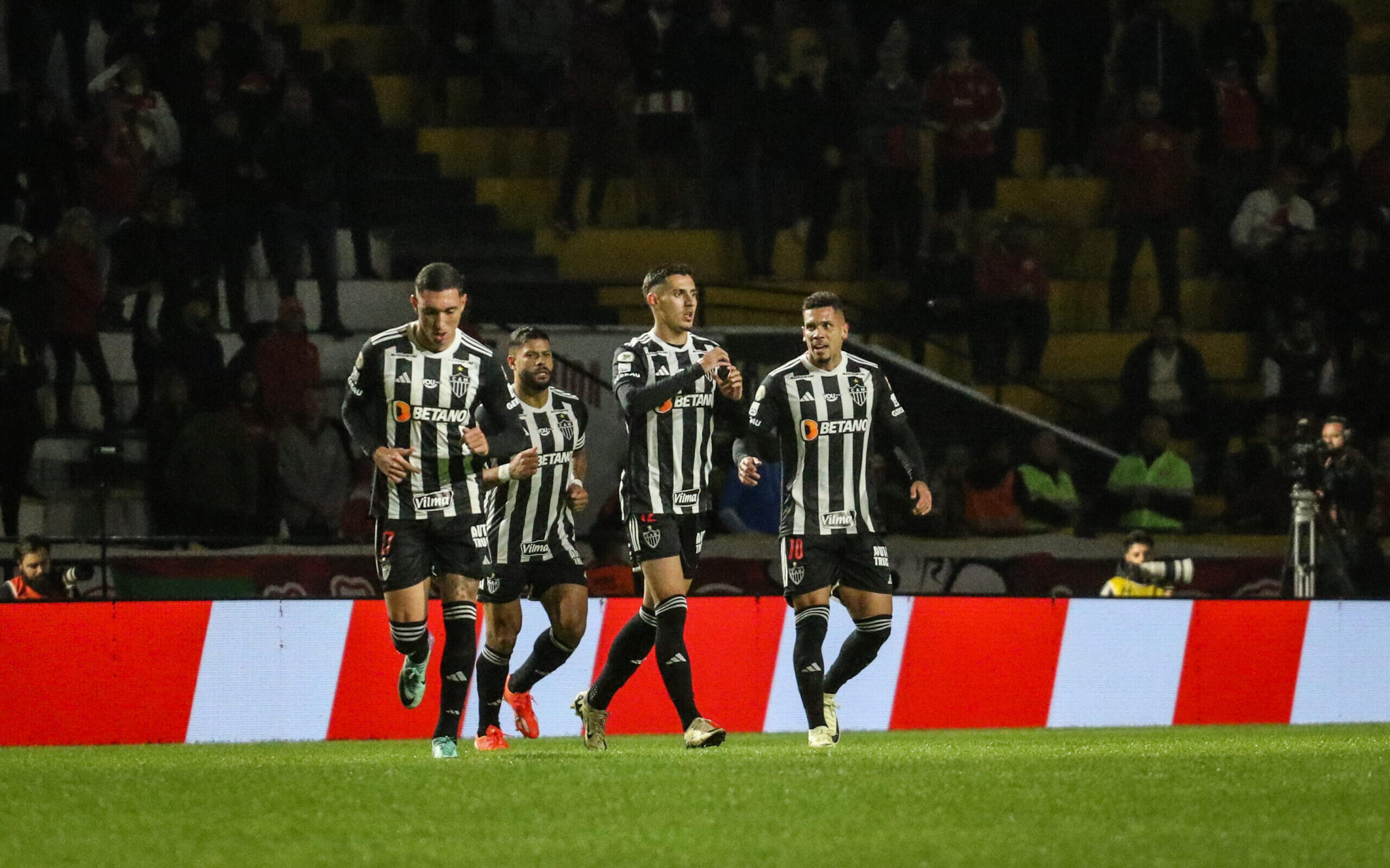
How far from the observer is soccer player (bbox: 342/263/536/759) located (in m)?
8.53

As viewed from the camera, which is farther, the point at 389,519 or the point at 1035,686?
the point at 1035,686

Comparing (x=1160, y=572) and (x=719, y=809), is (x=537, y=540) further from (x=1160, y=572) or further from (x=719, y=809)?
(x=1160, y=572)

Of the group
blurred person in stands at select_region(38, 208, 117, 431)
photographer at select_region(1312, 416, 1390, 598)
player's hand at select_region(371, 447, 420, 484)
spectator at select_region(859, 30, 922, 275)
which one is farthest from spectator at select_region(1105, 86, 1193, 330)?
player's hand at select_region(371, 447, 420, 484)

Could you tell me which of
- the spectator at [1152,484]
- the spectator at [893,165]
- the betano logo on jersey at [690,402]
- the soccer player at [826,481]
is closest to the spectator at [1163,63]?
the spectator at [893,165]

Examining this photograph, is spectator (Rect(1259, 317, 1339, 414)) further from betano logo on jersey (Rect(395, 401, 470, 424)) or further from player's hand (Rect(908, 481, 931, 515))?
betano logo on jersey (Rect(395, 401, 470, 424))

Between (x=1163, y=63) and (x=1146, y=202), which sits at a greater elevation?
(x=1163, y=63)

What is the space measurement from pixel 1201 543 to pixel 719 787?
30.2 ft

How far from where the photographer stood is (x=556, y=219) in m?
18.1

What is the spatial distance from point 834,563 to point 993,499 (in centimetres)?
603

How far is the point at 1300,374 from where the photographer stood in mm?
17297

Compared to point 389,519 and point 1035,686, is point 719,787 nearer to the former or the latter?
point 389,519

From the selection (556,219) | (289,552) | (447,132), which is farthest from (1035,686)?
(447,132)

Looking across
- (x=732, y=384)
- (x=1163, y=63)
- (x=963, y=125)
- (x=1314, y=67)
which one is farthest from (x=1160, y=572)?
(x=1314, y=67)

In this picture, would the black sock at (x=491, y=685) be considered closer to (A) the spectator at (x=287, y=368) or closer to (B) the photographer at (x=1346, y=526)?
(A) the spectator at (x=287, y=368)
